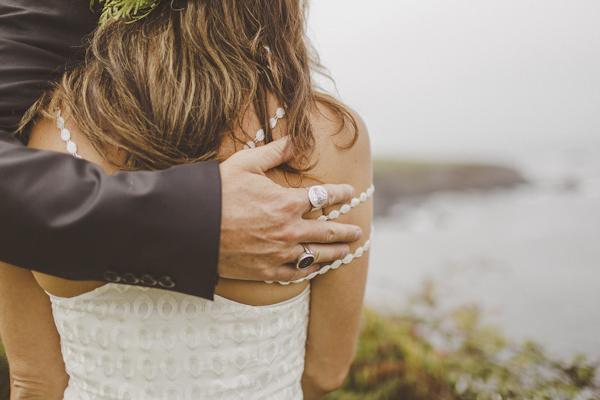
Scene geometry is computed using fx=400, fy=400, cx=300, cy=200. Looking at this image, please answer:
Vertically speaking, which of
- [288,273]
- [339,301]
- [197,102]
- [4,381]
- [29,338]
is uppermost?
[197,102]

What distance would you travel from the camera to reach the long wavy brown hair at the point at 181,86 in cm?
89

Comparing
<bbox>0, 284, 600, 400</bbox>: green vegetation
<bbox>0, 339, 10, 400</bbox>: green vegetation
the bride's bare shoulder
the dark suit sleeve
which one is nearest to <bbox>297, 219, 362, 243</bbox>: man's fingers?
the bride's bare shoulder

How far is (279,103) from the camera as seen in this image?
Answer: 0.97 m

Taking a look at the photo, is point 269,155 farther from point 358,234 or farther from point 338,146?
point 358,234

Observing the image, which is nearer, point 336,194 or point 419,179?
point 336,194

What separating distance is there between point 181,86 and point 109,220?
335mm

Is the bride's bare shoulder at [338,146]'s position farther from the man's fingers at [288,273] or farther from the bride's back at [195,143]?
the man's fingers at [288,273]

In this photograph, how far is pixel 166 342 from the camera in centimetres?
100

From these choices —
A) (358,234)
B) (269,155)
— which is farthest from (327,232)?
(269,155)

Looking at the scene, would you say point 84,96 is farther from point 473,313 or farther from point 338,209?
point 473,313

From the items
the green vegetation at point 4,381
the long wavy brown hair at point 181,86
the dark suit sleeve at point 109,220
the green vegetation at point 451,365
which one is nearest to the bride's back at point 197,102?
the long wavy brown hair at point 181,86

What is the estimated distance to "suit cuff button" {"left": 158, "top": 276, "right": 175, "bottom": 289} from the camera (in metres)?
0.84

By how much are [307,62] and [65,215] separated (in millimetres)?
692

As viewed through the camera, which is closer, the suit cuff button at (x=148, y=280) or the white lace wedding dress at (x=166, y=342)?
the suit cuff button at (x=148, y=280)
